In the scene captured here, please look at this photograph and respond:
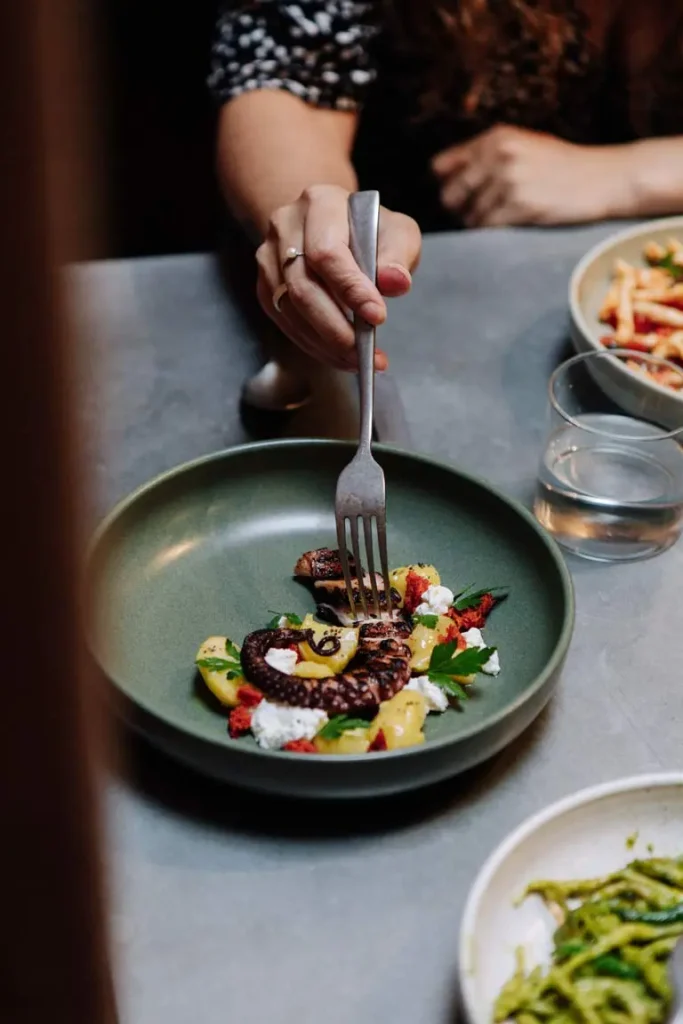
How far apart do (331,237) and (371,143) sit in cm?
87

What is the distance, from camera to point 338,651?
0.89m

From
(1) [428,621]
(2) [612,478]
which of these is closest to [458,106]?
(2) [612,478]

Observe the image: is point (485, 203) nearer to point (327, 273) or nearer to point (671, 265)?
point (671, 265)

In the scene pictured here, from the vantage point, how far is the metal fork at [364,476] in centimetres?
96

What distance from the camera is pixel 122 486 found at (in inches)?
46.4

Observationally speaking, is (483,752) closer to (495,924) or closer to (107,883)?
(495,924)

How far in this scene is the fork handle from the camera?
1.05 meters

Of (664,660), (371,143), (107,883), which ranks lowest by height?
(664,660)

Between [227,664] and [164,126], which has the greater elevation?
[227,664]

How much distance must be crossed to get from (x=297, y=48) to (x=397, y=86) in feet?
0.80

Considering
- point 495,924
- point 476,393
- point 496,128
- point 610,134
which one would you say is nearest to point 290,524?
point 476,393

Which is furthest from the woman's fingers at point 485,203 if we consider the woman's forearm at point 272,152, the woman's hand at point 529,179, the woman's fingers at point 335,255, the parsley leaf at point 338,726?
the parsley leaf at point 338,726

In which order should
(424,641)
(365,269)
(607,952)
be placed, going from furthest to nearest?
(365,269) → (424,641) → (607,952)

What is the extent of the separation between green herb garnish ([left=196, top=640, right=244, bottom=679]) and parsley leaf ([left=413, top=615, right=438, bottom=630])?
151mm
